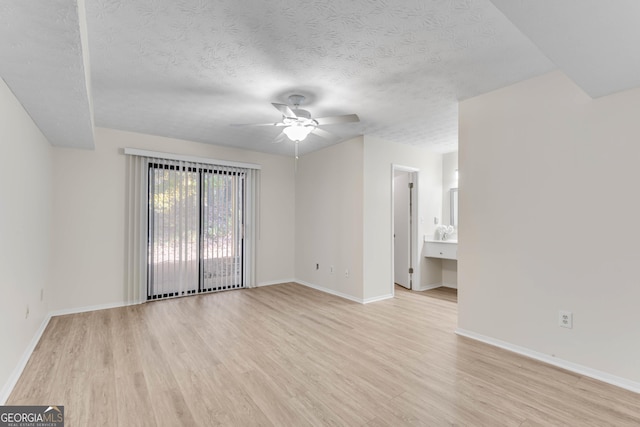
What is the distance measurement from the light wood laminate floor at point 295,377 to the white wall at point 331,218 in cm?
124

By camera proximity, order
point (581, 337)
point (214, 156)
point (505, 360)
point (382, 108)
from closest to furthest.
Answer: point (581, 337) < point (505, 360) < point (382, 108) < point (214, 156)

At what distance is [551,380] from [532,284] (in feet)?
2.54

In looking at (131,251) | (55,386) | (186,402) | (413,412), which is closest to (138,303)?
(131,251)

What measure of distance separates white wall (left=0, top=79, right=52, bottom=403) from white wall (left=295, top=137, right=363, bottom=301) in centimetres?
370

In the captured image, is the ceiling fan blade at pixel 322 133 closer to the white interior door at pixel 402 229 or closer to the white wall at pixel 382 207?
the white wall at pixel 382 207

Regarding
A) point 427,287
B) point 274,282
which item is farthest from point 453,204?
point 274,282

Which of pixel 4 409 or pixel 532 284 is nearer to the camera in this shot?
pixel 4 409

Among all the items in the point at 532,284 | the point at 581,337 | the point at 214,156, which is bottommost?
the point at 581,337

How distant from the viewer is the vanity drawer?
195 inches

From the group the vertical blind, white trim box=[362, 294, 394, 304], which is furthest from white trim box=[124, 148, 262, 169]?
white trim box=[362, 294, 394, 304]

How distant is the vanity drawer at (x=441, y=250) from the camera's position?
16.3 ft

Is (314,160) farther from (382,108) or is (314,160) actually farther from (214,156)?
(382,108)

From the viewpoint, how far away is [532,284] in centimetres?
271

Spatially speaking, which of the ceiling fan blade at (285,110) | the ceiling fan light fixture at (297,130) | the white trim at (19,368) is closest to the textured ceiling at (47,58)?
the ceiling fan blade at (285,110)
